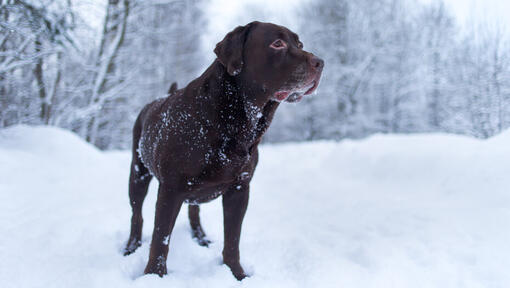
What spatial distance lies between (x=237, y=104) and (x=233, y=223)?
0.86 metres

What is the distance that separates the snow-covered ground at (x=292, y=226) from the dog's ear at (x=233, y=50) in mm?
1321

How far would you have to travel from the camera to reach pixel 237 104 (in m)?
1.94

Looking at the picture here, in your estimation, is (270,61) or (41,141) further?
(41,141)

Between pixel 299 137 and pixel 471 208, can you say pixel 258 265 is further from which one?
pixel 299 137

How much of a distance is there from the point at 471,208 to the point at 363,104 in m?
14.2

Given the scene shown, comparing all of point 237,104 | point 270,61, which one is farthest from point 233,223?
point 270,61

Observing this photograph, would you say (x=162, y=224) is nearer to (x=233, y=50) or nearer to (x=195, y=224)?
(x=195, y=224)

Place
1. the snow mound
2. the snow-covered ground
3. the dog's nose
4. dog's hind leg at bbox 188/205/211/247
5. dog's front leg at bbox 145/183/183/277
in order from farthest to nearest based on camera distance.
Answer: the snow mound → dog's hind leg at bbox 188/205/211/247 → the snow-covered ground → dog's front leg at bbox 145/183/183/277 → the dog's nose

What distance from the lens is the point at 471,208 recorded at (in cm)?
317

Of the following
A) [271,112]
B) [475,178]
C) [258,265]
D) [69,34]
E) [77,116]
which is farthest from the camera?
[77,116]

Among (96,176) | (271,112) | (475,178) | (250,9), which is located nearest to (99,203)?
(96,176)

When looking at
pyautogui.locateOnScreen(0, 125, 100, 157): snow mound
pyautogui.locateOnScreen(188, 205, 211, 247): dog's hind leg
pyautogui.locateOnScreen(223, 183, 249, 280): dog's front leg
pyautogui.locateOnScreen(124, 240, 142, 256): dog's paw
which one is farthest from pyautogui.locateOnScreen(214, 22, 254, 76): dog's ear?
pyautogui.locateOnScreen(0, 125, 100, 157): snow mound

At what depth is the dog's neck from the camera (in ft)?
6.31

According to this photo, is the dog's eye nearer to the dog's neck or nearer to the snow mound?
the dog's neck
